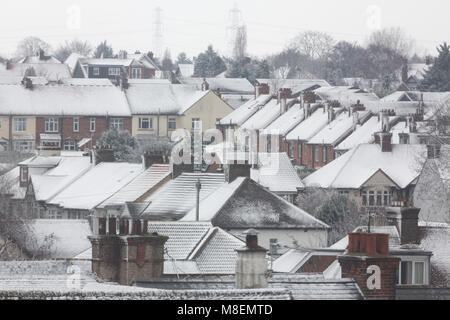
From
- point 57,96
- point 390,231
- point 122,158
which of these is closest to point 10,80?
point 57,96

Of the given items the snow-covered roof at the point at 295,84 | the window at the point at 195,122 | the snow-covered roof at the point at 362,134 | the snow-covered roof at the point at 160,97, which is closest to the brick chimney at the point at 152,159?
the snow-covered roof at the point at 362,134

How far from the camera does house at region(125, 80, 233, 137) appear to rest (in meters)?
103

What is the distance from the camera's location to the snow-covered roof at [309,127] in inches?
3425

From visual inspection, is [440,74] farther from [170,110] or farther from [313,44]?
[313,44]

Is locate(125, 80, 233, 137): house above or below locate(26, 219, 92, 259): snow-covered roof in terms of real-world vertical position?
above

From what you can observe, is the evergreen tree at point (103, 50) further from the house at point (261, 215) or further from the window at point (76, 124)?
the house at point (261, 215)

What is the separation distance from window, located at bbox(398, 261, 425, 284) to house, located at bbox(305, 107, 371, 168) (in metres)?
A: 51.7

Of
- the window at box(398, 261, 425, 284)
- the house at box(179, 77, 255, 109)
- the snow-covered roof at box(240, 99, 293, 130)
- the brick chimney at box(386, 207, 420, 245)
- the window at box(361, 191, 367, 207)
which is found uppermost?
the house at box(179, 77, 255, 109)

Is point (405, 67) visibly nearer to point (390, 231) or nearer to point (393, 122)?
point (393, 122)

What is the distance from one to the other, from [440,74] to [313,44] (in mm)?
59031

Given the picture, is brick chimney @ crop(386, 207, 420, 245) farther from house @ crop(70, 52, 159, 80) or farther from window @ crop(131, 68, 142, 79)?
window @ crop(131, 68, 142, 79)

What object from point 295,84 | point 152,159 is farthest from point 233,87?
point 152,159

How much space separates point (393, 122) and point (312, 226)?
3911 cm

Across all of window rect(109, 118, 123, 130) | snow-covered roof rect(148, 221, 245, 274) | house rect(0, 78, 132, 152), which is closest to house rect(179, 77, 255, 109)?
house rect(0, 78, 132, 152)
